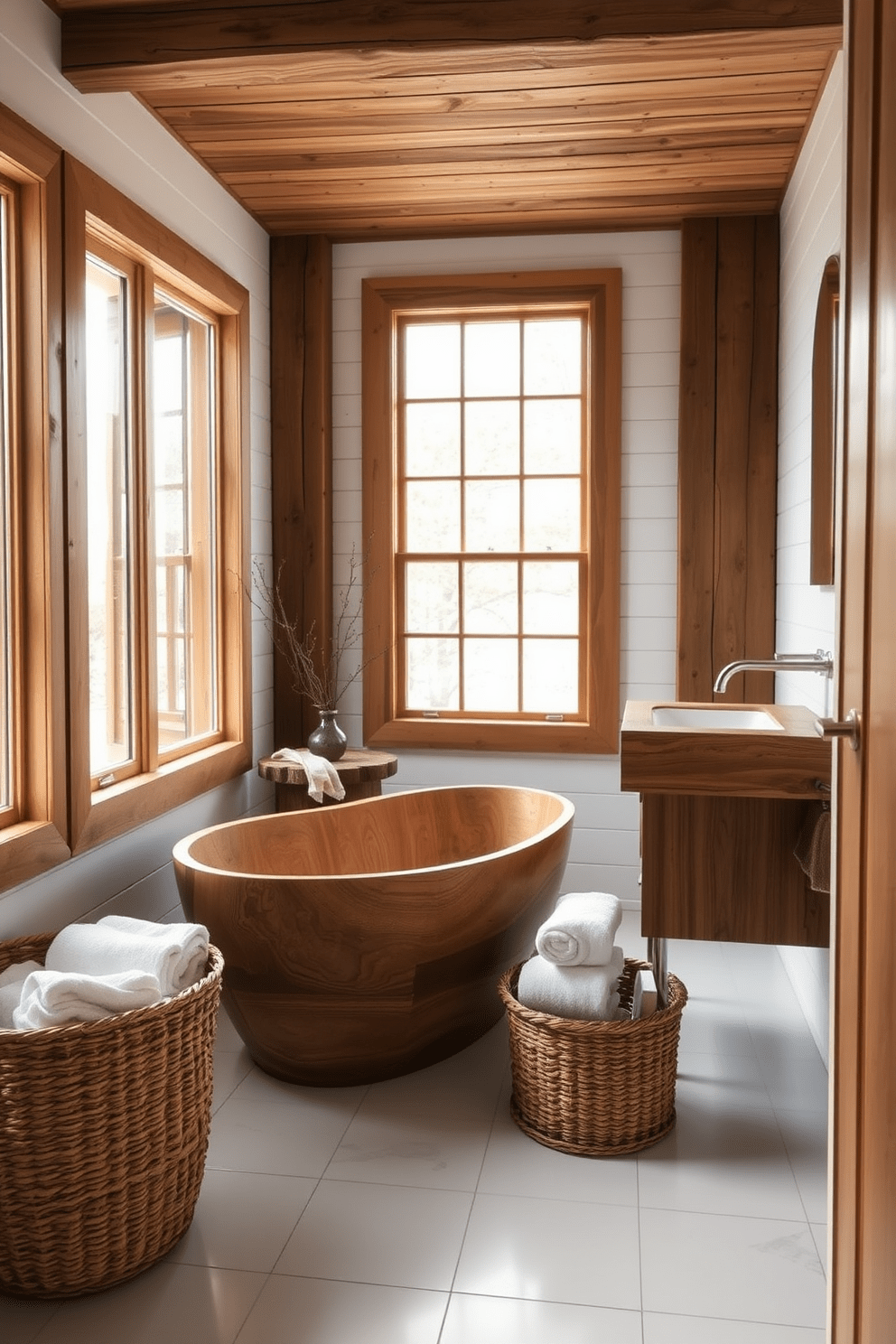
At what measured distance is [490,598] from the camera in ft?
16.2

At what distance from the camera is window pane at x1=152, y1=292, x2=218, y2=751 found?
12.9ft

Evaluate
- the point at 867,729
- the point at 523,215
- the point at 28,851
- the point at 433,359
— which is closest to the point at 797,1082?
the point at 867,729

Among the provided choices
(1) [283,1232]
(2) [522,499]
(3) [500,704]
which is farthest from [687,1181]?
(2) [522,499]

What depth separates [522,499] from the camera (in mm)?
4906

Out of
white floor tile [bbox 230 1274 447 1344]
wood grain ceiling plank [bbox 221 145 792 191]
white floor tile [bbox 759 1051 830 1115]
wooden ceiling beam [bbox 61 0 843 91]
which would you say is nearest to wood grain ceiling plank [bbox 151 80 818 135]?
wood grain ceiling plank [bbox 221 145 792 191]

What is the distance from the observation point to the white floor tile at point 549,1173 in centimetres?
259

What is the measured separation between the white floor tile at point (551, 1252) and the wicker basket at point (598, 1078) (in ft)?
0.84

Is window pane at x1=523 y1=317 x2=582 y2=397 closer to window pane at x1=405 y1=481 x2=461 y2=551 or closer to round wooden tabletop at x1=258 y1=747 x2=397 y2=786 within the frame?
window pane at x1=405 y1=481 x2=461 y2=551

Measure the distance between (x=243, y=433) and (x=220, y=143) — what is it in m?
1.04

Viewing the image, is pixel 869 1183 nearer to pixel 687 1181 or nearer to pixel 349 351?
pixel 687 1181

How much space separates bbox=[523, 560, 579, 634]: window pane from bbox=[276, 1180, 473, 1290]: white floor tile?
2745 millimetres

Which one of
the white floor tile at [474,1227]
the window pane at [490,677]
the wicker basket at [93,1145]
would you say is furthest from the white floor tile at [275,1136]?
the window pane at [490,677]

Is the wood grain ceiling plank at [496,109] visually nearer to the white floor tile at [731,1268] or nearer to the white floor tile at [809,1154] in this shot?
the white floor tile at [809,1154]

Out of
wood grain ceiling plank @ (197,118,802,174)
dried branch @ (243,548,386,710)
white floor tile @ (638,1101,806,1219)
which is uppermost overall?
wood grain ceiling plank @ (197,118,802,174)
